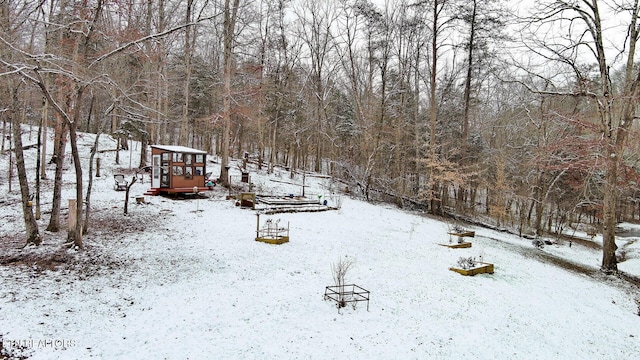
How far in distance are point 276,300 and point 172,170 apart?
36.8 ft

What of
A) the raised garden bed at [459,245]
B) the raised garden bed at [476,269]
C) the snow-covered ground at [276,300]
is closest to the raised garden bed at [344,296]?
the snow-covered ground at [276,300]

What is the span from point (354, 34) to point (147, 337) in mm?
24505

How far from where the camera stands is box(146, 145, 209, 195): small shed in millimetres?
16109

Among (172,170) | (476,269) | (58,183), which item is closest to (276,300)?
(476,269)

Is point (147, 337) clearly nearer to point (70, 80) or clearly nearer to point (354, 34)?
point (70, 80)

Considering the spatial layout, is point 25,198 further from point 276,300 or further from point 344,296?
point 344,296

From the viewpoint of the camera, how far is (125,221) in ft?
38.1

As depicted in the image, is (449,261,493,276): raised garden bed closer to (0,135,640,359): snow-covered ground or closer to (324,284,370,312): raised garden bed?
(0,135,640,359): snow-covered ground

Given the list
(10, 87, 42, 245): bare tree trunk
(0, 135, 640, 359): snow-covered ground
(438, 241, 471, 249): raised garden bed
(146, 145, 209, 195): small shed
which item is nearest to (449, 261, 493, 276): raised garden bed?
(0, 135, 640, 359): snow-covered ground

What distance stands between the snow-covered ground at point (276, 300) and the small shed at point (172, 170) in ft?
12.1

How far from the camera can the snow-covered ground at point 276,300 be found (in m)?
5.46

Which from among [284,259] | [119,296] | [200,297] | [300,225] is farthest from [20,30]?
[300,225]

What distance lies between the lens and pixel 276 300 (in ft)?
23.0

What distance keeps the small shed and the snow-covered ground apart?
3.68 m
